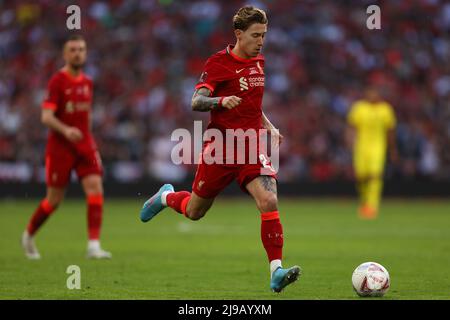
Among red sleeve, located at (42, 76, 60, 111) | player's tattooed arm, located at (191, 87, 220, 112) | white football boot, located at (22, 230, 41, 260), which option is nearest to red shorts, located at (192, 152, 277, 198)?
player's tattooed arm, located at (191, 87, 220, 112)

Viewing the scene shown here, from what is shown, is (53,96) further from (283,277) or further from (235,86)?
(283,277)

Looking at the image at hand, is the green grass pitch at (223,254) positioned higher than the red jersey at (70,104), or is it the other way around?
the red jersey at (70,104)

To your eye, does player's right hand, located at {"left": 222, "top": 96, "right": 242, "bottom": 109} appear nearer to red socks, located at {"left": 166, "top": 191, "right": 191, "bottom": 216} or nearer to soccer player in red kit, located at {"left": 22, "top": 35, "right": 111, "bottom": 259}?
red socks, located at {"left": 166, "top": 191, "right": 191, "bottom": 216}

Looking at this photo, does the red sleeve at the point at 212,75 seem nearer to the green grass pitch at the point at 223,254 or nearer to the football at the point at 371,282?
the green grass pitch at the point at 223,254

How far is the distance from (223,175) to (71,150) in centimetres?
380

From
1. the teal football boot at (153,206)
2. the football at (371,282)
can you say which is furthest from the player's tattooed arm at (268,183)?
the teal football boot at (153,206)

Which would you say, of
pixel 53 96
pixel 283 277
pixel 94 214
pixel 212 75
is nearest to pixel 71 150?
pixel 53 96

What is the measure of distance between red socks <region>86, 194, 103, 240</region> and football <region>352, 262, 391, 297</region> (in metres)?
4.64

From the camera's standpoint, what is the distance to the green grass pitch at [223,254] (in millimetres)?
8648

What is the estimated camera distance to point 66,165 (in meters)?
11.8

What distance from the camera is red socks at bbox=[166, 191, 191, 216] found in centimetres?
923

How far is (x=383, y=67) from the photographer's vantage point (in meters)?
26.0
